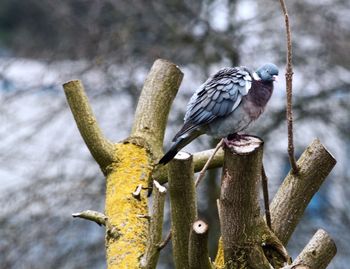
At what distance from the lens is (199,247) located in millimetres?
2066

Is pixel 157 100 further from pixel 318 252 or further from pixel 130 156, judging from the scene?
pixel 318 252

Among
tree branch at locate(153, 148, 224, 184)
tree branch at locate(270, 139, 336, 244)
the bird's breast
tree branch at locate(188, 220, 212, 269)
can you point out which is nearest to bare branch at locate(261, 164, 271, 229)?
tree branch at locate(270, 139, 336, 244)

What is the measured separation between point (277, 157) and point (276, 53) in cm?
Answer: 80

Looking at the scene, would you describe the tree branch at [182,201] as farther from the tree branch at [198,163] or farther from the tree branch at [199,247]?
the tree branch at [198,163]

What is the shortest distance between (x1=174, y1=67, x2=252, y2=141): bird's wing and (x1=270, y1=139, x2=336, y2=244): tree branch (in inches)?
11.3

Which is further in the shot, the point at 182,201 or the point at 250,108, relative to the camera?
the point at 250,108

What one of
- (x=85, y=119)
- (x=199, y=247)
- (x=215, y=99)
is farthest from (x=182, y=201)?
(x=85, y=119)

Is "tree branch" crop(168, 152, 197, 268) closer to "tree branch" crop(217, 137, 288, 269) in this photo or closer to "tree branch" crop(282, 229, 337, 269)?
"tree branch" crop(217, 137, 288, 269)

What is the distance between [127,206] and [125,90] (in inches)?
126

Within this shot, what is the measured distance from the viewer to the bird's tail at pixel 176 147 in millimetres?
2338

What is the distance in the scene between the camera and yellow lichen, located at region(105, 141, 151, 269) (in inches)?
103

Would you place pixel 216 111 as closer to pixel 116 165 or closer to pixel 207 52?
pixel 116 165

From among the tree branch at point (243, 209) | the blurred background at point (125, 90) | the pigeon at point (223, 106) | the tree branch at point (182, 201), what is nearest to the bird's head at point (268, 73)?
the pigeon at point (223, 106)

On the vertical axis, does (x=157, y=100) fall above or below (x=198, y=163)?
above
